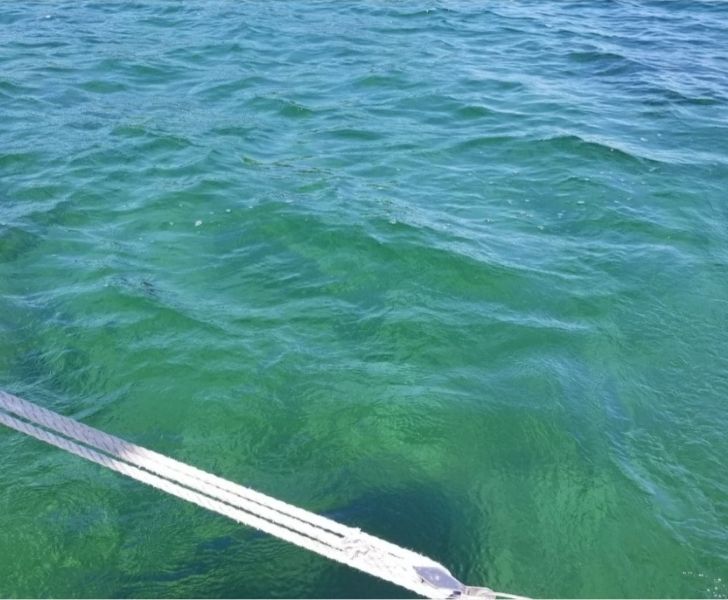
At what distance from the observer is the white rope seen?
3229 millimetres

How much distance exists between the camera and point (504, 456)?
5.15m

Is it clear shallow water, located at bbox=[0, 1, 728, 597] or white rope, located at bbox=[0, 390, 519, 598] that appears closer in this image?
white rope, located at bbox=[0, 390, 519, 598]

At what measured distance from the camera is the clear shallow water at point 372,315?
14.9 ft

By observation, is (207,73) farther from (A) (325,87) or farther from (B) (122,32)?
(B) (122,32)

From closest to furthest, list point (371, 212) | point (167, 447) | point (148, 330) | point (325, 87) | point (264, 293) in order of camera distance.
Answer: point (167, 447), point (148, 330), point (264, 293), point (371, 212), point (325, 87)

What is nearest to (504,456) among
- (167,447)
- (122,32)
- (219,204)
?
(167,447)

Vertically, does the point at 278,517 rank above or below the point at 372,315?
above

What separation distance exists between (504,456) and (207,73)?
345 inches

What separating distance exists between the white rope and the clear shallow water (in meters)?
0.97

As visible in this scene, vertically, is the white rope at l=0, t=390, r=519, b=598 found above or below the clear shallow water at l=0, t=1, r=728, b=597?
above

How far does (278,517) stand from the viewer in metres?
3.42

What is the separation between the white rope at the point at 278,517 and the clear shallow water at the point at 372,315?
0.97m

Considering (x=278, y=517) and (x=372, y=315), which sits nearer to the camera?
(x=278, y=517)

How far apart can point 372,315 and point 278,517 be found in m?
3.17
